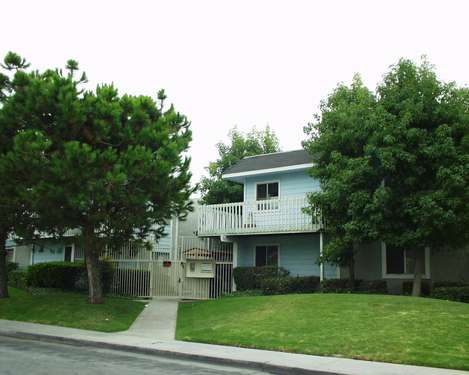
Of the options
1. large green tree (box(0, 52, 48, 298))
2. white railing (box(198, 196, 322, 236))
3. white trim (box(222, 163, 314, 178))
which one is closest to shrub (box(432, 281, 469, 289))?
white railing (box(198, 196, 322, 236))

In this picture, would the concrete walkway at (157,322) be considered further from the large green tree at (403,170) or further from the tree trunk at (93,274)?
the large green tree at (403,170)

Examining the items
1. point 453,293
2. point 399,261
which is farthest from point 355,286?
point 453,293

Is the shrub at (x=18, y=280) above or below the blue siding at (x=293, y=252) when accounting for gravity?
below

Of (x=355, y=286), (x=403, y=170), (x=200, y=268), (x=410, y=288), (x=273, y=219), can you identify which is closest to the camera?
(x=403, y=170)

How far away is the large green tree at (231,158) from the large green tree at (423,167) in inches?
661

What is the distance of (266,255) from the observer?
2527cm

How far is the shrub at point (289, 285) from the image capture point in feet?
70.8

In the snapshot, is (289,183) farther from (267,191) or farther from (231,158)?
(231,158)

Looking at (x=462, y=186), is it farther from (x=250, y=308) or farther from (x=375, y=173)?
(x=250, y=308)

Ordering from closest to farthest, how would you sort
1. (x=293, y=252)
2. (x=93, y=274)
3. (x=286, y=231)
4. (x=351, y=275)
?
(x=93, y=274), (x=351, y=275), (x=286, y=231), (x=293, y=252)

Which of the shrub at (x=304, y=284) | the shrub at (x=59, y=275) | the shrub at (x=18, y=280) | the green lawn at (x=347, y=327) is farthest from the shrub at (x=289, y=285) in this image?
the shrub at (x=18, y=280)

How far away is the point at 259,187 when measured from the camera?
26062 mm

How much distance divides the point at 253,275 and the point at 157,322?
723cm

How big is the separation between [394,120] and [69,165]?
9.87 meters
